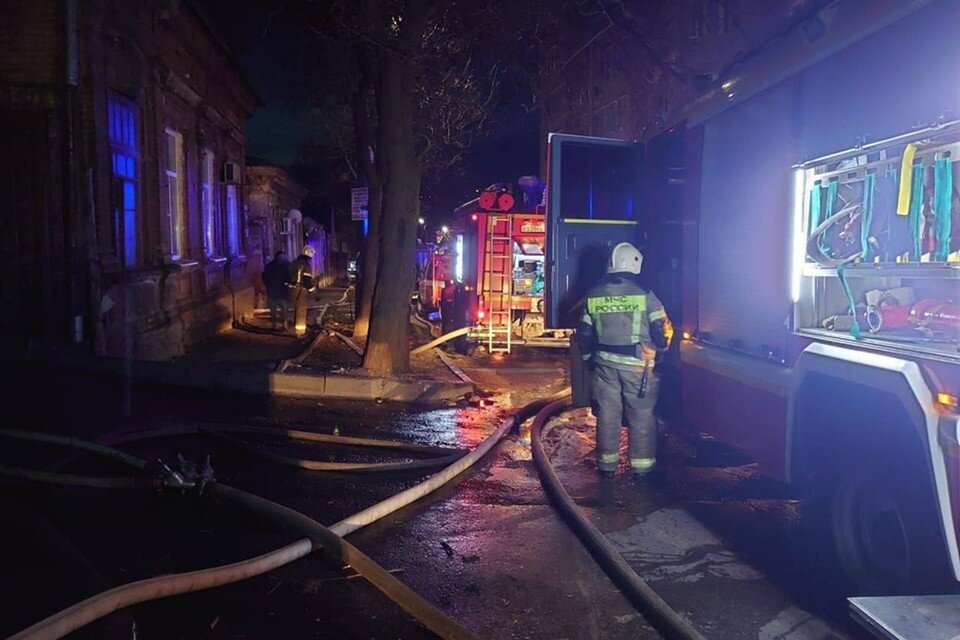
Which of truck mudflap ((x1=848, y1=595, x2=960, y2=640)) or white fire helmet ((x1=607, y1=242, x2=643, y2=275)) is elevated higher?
white fire helmet ((x1=607, y1=242, x2=643, y2=275))

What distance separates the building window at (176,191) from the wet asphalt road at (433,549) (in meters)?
6.47

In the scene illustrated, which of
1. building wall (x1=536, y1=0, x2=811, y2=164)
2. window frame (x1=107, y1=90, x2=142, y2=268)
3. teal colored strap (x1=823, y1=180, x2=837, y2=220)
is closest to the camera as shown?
teal colored strap (x1=823, y1=180, x2=837, y2=220)

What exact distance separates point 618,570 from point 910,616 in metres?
1.37

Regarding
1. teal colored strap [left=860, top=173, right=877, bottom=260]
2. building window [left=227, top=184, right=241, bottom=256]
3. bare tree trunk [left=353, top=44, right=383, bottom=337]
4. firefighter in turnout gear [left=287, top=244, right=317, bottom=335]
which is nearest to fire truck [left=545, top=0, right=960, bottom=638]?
teal colored strap [left=860, top=173, right=877, bottom=260]

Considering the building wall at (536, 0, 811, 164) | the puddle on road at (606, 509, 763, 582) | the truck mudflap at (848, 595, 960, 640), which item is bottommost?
the puddle on road at (606, 509, 763, 582)

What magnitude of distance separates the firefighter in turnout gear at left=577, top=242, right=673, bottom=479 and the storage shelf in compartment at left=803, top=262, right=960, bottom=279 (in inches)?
71.2

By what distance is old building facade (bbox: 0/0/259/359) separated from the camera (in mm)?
8461

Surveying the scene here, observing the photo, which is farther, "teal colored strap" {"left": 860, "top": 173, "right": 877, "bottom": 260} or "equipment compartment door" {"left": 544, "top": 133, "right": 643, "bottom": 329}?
"equipment compartment door" {"left": 544, "top": 133, "right": 643, "bottom": 329}

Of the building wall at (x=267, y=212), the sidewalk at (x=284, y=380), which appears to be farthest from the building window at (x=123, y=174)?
the building wall at (x=267, y=212)

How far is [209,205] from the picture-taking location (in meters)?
15.3

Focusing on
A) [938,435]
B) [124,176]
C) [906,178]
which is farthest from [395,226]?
[938,435]

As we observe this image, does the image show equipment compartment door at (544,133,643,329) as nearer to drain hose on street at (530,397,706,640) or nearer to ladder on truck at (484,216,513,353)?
drain hose on street at (530,397,706,640)

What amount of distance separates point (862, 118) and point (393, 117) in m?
7.02

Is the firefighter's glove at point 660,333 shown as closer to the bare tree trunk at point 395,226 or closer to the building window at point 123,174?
the bare tree trunk at point 395,226
